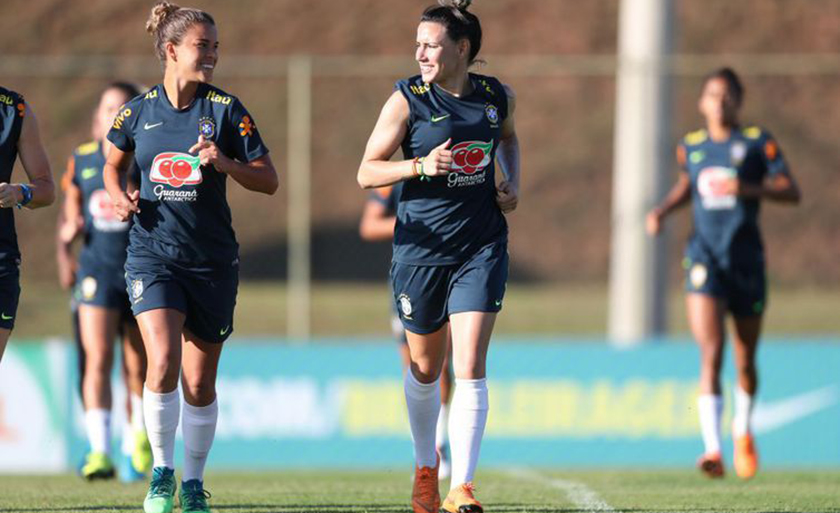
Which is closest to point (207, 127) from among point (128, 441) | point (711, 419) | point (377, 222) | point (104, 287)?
point (377, 222)

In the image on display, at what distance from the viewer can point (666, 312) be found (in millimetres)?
13703

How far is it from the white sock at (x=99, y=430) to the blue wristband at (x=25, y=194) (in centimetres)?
344

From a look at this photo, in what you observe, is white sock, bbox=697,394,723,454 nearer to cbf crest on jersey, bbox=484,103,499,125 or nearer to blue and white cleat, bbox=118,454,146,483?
blue and white cleat, bbox=118,454,146,483

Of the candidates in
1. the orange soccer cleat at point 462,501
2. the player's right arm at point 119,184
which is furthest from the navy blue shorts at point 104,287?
the orange soccer cleat at point 462,501

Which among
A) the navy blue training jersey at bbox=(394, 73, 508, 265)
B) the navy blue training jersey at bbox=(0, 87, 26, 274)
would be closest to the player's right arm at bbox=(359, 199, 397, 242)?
the navy blue training jersey at bbox=(394, 73, 508, 265)

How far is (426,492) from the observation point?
6871mm

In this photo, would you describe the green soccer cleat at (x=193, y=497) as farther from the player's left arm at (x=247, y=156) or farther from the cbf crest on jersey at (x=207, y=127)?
the cbf crest on jersey at (x=207, y=127)

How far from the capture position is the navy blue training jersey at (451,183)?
21.9ft

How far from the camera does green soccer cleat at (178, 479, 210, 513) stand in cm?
662

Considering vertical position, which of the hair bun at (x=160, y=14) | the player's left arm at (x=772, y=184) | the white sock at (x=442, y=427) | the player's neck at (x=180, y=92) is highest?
the hair bun at (x=160, y=14)

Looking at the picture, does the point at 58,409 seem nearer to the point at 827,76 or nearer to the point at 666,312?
the point at 666,312

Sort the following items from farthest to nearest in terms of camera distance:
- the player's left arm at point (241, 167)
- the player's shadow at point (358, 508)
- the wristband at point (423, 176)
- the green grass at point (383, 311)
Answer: the green grass at point (383, 311) → the player's shadow at point (358, 508) → the wristband at point (423, 176) → the player's left arm at point (241, 167)

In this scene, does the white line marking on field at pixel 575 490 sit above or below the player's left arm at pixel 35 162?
below

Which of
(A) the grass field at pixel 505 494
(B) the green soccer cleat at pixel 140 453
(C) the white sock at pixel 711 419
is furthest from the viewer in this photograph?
(C) the white sock at pixel 711 419
